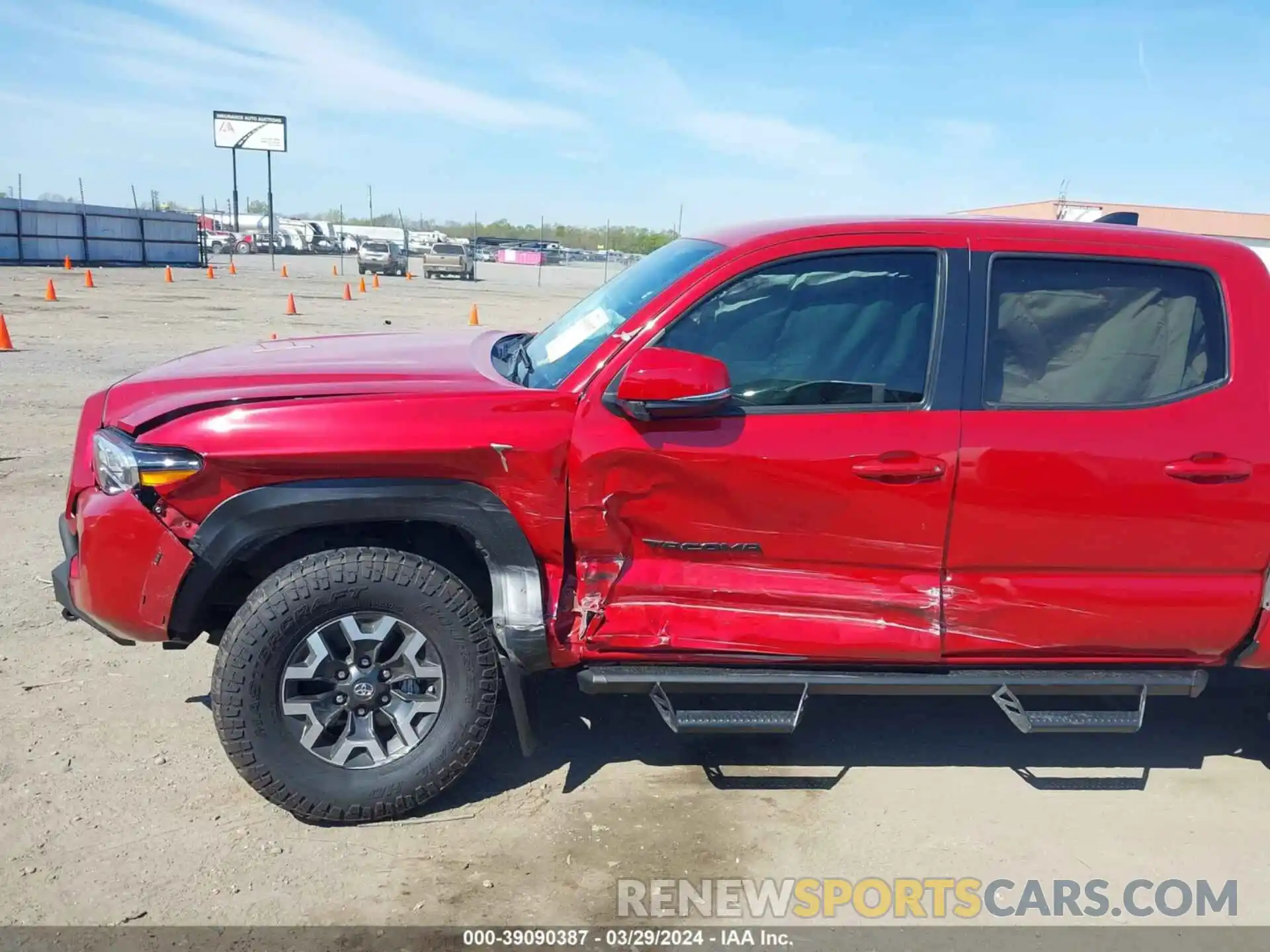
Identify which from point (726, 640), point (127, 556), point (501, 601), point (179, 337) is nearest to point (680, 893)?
point (726, 640)

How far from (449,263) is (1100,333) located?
4140 cm

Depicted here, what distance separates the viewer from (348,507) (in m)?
3.18

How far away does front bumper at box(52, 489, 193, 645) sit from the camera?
3.15 m

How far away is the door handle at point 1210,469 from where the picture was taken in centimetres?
334

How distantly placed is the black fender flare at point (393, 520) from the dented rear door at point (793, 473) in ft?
0.62

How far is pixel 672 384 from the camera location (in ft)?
10.2

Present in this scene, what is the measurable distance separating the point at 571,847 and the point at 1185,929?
1866 mm

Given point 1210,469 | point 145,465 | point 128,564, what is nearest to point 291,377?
point 145,465

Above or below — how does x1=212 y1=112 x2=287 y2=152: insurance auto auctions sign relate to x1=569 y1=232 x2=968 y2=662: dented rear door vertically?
above

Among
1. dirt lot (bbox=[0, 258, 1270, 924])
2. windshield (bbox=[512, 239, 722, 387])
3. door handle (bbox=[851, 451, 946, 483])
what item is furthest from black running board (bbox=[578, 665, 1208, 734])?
windshield (bbox=[512, 239, 722, 387])

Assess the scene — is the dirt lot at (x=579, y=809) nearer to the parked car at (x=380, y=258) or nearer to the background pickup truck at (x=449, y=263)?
the background pickup truck at (x=449, y=263)

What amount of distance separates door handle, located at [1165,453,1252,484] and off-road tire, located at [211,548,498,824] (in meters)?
2.31

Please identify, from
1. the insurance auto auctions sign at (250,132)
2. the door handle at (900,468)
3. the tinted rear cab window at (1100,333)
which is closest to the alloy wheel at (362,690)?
the door handle at (900,468)

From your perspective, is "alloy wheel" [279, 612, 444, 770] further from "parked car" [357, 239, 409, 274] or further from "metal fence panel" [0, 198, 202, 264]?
"parked car" [357, 239, 409, 274]
